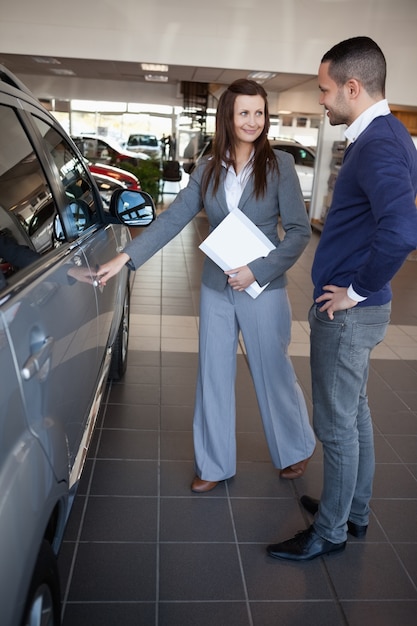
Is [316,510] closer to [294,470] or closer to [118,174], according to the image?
[294,470]

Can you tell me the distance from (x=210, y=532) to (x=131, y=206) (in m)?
1.54

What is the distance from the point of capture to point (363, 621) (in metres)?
2.27

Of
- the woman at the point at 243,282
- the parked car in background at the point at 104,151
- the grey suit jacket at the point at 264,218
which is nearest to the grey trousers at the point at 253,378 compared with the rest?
the woman at the point at 243,282

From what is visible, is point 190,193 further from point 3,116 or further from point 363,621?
point 363,621

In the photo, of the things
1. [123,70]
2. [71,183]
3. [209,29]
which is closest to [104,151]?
[123,70]

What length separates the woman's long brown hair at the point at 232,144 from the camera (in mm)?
2580

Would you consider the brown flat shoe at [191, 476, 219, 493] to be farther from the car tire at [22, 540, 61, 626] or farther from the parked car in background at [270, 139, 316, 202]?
the parked car in background at [270, 139, 316, 202]

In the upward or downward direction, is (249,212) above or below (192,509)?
above

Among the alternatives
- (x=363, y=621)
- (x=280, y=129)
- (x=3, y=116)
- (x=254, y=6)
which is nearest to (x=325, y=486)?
(x=363, y=621)

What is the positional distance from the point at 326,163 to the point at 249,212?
437 inches

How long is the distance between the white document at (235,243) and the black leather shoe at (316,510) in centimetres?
111

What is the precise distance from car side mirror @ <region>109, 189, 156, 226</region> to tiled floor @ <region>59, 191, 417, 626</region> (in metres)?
1.19

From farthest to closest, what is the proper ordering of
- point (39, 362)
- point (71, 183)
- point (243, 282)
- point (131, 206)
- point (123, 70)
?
point (123, 70)
point (131, 206)
point (71, 183)
point (243, 282)
point (39, 362)

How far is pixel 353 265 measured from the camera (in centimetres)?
221
